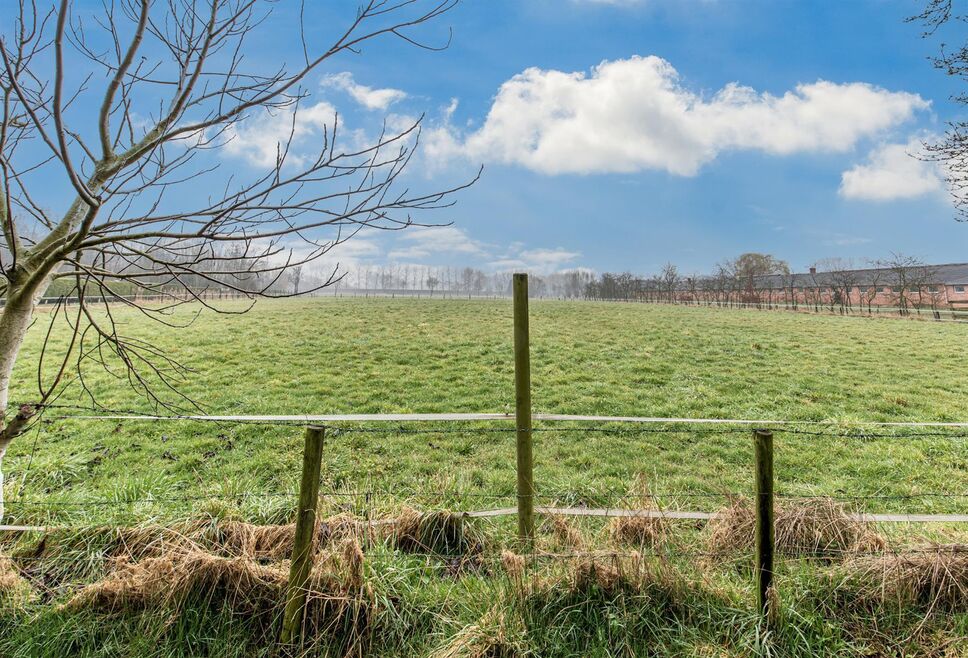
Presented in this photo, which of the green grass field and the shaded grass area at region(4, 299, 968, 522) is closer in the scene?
the green grass field

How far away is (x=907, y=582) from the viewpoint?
2.47 metres

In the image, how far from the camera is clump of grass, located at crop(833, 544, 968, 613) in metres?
2.45

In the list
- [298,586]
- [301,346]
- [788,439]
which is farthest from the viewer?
[301,346]

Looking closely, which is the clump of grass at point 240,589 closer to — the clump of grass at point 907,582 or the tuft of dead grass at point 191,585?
the tuft of dead grass at point 191,585

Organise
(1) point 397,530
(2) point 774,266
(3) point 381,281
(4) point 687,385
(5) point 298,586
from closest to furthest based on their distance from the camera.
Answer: (5) point 298,586 → (1) point 397,530 → (4) point 687,385 → (2) point 774,266 → (3) point 381,281

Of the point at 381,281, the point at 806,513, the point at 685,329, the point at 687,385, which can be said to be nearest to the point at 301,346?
the point at 687,385

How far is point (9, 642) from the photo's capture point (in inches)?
89.8

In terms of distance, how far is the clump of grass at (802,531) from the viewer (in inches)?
113

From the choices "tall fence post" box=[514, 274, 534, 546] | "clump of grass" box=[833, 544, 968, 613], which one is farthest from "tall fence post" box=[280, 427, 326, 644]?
"clump of grass" box=[833, 544, 968, 613]

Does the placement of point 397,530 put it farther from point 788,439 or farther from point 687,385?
point 687,385

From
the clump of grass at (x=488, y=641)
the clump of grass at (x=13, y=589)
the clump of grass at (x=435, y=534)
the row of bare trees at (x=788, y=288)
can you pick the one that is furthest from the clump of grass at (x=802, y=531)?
the row of bare trees at (x=788, y=288)

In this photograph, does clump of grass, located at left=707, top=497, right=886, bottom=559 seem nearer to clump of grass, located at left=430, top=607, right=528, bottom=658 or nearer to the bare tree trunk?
clump of grass, located at left=430, top=607, right=528, bottom=658

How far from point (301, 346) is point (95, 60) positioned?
12.7 meters

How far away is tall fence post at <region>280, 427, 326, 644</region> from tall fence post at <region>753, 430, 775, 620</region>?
222 centimetres
